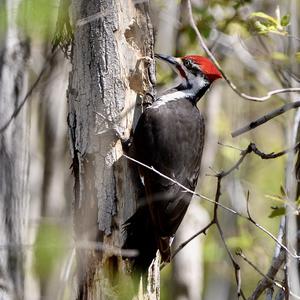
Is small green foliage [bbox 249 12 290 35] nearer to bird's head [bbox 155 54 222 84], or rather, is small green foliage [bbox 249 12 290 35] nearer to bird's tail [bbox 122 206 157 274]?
bird's head [bbox 155 54 222 84]

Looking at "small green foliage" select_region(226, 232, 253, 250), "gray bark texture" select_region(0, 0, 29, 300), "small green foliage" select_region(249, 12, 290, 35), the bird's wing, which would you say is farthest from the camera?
"small green foliage" select_region(226, 232, 253, 250)

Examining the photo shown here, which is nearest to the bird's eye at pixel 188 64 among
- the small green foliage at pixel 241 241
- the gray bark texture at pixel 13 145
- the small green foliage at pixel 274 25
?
the small green foliage at pixel 274 25

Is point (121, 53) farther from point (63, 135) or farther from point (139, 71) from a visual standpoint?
point (63, 135)

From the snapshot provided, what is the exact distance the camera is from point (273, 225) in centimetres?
923

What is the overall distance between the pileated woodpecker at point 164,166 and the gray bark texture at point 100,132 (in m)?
0.09

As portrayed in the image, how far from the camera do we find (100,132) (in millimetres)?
4066

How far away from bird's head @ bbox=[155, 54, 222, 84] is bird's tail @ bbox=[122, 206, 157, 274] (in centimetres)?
127

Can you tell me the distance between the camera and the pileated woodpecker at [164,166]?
4.08 m

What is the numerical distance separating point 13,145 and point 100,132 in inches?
34.7

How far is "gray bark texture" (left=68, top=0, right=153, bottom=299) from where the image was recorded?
4012 mm

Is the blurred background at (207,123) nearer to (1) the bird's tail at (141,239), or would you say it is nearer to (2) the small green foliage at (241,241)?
(2) the small green foliage at (241,241)

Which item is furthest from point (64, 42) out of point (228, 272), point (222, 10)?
point (228, 272)

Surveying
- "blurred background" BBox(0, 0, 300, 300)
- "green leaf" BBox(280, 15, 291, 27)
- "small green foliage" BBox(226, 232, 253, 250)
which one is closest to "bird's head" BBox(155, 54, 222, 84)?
"blurred background" BBox(0, 0, 300, 300)

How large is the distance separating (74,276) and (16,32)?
156 centimetres
